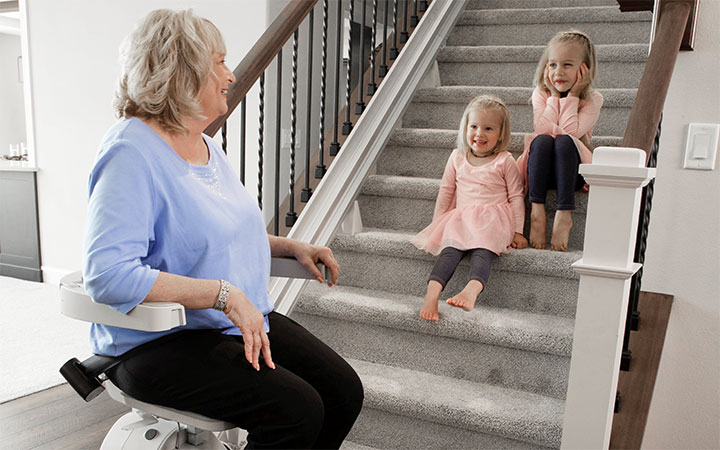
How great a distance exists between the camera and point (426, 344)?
6.68 feet

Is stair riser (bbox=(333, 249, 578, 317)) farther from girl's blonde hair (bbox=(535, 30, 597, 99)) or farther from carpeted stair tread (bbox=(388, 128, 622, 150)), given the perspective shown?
girl's blonde hair (bbox=(535, 30, 597, 99))

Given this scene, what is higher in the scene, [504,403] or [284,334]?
[284,334]

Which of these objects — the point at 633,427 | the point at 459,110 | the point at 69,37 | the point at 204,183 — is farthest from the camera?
the point at 69,37

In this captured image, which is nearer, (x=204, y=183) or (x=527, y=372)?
(x=204, y=183)

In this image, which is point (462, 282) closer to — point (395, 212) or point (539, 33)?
point (395, 212)

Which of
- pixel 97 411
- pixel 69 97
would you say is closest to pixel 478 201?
pixel 97 411

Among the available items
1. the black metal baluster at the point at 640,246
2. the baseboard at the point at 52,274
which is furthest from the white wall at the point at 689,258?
the baseboard at the point at 52,274

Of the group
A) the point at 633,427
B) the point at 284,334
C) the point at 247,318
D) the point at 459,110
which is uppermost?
the point at 459,110

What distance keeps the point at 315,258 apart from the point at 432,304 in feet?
1.99

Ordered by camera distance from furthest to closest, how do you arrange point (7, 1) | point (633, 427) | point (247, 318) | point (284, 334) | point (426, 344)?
1. point (7, 1)
2. point (426, 344)
3. point (633, 427)
4. point (284, 334)
5. point (247, 318)

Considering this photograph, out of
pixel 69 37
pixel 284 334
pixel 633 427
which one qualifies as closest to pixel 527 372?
pixel 633 427

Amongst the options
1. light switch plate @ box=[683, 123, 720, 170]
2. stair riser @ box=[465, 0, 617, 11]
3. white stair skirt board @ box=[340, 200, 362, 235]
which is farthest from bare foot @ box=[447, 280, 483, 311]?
stair riser @ box=[465, 0, 617, 11]

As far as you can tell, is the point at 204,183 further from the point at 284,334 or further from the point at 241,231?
the point at 284,334

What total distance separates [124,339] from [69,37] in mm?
3903
